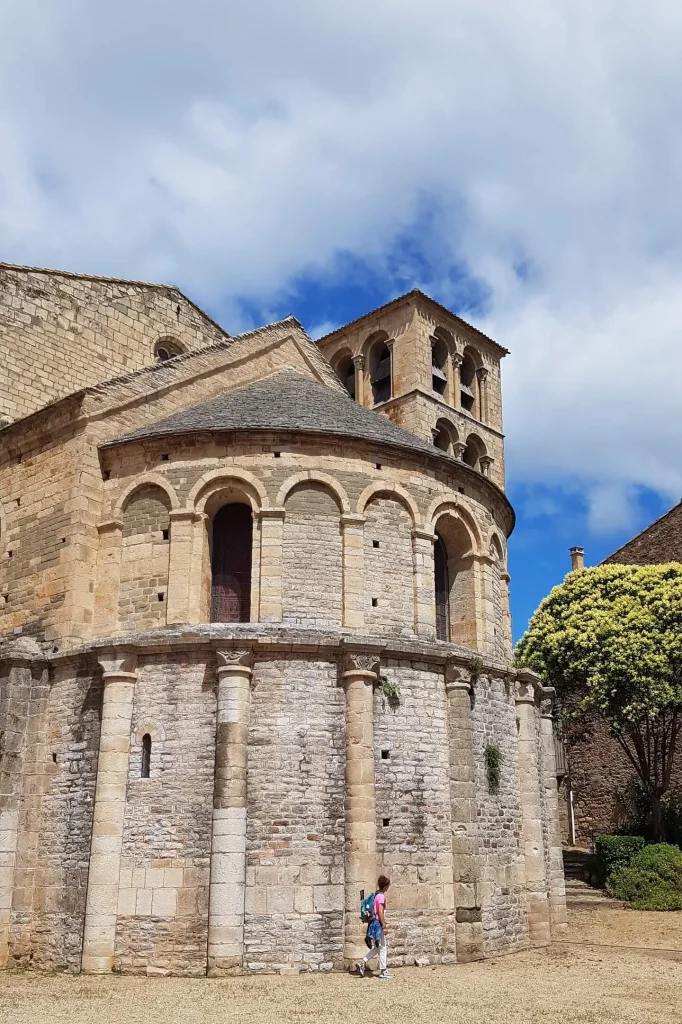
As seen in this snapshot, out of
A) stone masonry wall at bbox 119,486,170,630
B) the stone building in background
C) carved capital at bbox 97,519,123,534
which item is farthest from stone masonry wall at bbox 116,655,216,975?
the stone building in background

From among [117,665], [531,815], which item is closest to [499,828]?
[531,815]

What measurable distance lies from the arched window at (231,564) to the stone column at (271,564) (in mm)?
590

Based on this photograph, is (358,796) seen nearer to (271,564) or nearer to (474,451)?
(271,564)

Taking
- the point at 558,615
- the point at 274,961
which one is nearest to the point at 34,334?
the point at 274,961

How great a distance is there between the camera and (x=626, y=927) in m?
19.6

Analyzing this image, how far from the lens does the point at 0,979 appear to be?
1355 centimetres

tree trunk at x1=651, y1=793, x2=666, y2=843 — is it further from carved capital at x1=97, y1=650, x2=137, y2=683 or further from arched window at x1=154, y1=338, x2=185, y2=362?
arched window at x1=154, y1=338, x2=185, y2=362

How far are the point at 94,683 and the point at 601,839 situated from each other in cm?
1742

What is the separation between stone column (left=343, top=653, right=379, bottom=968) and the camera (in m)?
13.9

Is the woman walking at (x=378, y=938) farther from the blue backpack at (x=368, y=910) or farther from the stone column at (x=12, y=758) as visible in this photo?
the stone column at (x=12, y=758)

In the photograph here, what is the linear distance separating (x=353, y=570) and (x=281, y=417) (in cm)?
314

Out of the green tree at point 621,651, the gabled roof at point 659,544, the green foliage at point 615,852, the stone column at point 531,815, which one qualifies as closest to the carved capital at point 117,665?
the stone column at point 531,815

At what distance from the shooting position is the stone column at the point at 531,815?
1720 centimetres

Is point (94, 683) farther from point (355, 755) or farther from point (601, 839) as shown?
point (601, 839)
